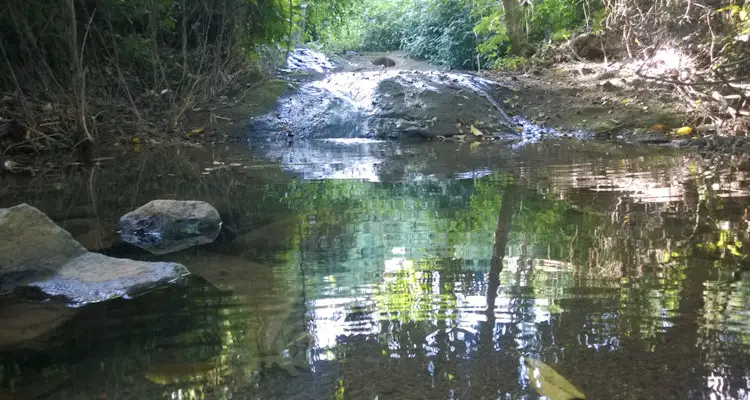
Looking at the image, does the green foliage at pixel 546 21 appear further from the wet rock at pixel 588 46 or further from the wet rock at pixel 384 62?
the wet rock at pixel 384 62

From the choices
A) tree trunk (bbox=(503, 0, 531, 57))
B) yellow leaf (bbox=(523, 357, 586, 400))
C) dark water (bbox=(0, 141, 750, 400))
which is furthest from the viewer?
tree trunk (bbox=(503, 0, 531, 57))

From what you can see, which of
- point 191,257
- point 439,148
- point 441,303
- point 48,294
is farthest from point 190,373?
point 439,148

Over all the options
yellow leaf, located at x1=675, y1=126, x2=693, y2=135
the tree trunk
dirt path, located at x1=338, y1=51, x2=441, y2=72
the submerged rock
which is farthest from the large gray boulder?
dirt path, located at x1=338, y1=51, x2=441, y2=72

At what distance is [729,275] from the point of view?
7.20 feet

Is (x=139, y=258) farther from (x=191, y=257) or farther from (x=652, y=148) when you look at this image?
(x=652, y=148)

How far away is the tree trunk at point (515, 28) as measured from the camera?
11383 mm

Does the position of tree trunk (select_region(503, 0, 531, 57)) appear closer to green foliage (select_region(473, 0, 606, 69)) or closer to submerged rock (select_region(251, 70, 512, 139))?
green foliage (select_region(473, 0, 606, 69))

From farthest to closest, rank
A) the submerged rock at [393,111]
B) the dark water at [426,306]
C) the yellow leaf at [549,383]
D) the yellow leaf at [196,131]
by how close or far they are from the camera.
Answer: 1. the submerged rock at [393,111]
2. the yellow leaf at [196,131]
3. the dark water at [426,306]
4. the yellow leaf at [549,383]

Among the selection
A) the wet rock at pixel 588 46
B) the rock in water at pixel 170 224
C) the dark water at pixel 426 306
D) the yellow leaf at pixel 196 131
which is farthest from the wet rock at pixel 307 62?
the dark water at pixel 426 306

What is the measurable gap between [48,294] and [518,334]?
1.81 meters

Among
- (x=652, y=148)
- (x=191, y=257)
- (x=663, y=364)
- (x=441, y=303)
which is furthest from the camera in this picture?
(x=652, y=148)

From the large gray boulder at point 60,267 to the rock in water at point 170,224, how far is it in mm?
519

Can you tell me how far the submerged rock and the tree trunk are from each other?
2.56 m

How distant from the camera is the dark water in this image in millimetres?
1531
